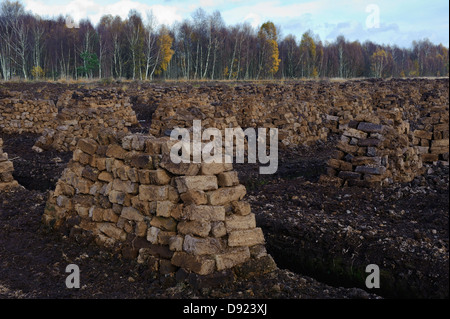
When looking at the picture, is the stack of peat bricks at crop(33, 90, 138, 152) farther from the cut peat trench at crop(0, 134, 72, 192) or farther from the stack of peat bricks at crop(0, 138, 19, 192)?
the stack of peat bricks at crop(0, 138, 19, 192)

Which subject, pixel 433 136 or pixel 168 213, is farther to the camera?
pixel 433 136

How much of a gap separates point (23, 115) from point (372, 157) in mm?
14793

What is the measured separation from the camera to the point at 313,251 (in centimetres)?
684

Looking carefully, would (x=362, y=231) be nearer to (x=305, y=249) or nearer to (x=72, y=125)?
(x=305, y=249)

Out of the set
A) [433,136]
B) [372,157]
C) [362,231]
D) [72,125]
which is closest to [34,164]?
[72,125]

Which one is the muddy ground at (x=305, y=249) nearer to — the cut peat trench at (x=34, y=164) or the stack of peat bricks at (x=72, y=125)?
the cut peat trench at (x=34, y=164)

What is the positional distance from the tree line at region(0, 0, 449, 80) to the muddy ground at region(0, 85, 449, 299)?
3992cm

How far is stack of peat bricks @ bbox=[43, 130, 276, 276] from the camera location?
194 inches

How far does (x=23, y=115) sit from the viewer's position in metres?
17.9

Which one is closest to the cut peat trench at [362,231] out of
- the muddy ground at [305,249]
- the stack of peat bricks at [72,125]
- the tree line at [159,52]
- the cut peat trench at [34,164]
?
the muddy ground at [305,249]

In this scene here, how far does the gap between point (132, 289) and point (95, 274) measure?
753mm

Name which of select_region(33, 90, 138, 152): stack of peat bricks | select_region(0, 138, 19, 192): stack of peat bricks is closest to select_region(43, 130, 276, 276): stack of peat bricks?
select_region(0, 138, 19, 192): stack of peat bricks

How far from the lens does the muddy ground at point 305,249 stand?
16.0 feet

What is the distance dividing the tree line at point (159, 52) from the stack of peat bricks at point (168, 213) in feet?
137
